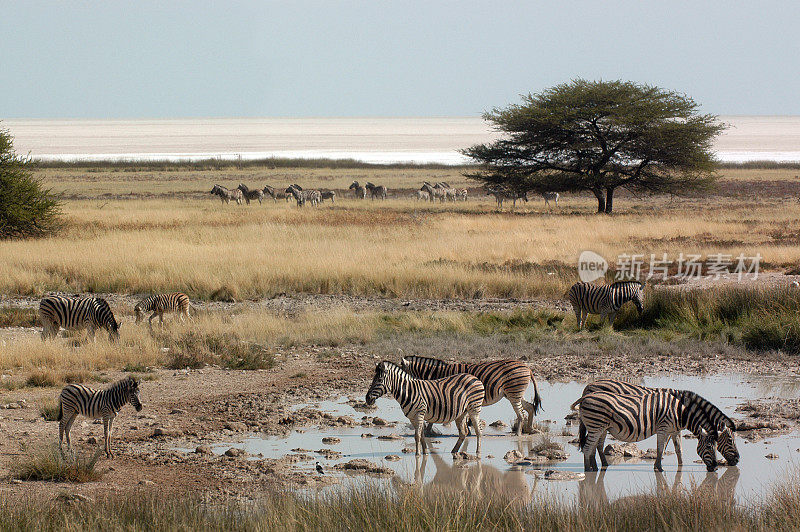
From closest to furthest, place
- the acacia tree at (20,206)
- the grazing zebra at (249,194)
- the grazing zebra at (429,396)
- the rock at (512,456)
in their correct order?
the grazing zebra at (429,396) → the rock at (512,456) → the acacia tree at (20,206) → the grazing zebra at (249,194)

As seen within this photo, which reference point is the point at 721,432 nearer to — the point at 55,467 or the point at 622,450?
the point at 622,450

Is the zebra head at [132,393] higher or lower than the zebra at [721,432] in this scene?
higher

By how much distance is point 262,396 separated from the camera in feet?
41.1

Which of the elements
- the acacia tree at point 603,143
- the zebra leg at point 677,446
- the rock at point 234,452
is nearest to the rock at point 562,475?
the zebra leg at point 677,446

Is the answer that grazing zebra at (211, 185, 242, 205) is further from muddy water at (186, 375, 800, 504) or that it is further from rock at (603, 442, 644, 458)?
rock at (603, 442, 644, 458)

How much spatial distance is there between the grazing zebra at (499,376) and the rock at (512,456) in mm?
826

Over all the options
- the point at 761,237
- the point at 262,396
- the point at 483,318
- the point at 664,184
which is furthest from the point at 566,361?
the point at 664,184

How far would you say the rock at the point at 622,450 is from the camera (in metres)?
9.84

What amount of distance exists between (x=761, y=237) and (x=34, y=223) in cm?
2565

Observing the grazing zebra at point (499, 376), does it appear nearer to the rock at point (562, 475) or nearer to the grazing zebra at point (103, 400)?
the rock at point (562, 475)

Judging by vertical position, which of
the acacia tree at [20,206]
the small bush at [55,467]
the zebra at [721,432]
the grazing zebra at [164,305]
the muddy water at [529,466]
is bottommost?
the muddy water at [529,466]

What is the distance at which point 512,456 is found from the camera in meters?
9.60

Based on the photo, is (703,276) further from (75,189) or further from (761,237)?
(75,189)

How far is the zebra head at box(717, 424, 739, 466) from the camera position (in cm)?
901
